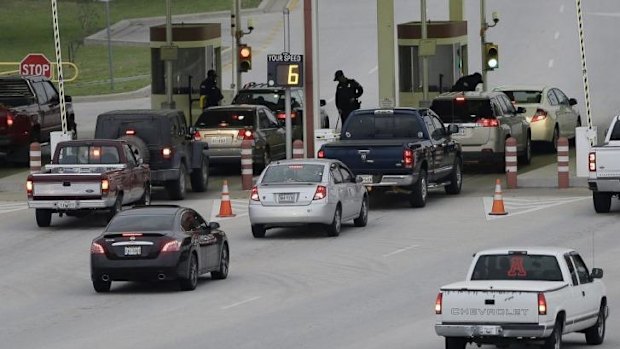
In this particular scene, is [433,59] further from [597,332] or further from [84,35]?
[597,332]

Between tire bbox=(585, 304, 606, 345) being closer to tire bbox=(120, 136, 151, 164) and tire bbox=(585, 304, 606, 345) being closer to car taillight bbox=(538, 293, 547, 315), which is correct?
car taillight bbox=(538, 293, 547, 315)

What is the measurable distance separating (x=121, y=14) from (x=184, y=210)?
57334 mm

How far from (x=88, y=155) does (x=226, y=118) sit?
26.6ft

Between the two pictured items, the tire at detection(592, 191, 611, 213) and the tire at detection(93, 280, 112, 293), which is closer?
the tire at detection(93, 280, 112, 293)

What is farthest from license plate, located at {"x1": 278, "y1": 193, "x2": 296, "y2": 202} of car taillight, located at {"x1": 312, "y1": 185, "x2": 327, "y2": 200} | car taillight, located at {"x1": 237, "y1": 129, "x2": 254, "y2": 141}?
car taillight, located at {"x1": 237, "y1": 129, "x2": 254, "y2": 141}

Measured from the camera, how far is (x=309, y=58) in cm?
4322

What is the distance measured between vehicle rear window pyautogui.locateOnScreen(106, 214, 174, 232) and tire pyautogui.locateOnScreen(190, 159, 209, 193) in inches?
508

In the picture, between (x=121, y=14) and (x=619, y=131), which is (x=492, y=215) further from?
(x=121, y=14)

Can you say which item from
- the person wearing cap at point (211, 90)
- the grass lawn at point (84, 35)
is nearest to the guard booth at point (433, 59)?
the person wearing cap at point (211, 90)

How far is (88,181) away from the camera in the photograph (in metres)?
34.0

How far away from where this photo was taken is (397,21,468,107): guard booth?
5275 cm

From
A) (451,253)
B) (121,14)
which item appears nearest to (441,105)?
(451,253)

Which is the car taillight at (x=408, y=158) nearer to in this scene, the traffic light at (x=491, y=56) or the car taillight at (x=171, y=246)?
the car taillight at (x=171, y=246)

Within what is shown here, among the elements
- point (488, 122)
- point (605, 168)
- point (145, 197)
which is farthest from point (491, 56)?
point (605, 168)
